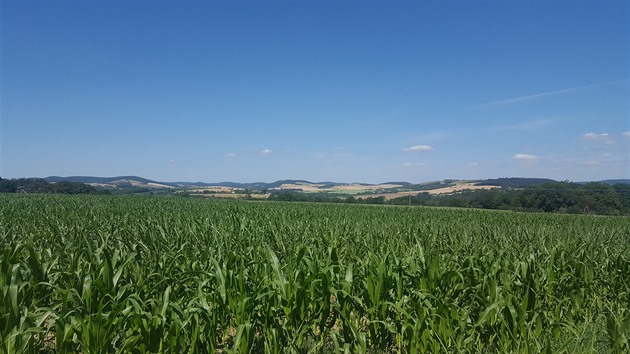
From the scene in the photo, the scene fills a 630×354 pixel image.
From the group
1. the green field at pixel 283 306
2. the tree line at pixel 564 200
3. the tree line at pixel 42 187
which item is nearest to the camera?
the green field at pixel 283 306

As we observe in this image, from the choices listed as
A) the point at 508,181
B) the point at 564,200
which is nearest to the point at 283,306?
the point at 564,200

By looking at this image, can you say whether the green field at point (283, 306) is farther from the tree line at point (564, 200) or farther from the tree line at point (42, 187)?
the tree line at point (42, 187)

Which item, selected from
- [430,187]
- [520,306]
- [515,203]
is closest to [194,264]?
[520,306]

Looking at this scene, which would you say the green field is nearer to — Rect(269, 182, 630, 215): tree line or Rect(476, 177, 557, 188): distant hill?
Rect(269, 182, 630, 215): tree line

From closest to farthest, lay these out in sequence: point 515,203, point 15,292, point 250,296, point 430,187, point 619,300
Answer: point 15,292, point 250,296, point 619,300, point 515,203, point 430,187

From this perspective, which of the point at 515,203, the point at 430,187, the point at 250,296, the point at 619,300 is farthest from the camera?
the point at 430,187

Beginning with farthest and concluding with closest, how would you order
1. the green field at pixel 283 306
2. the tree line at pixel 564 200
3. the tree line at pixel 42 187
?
1. the tree line at pixel 42 187
2. the tree line at pixel 564 200
3. the green field at pixel 283 306

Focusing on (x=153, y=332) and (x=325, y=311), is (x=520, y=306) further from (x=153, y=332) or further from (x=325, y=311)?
(x=153, y=332)

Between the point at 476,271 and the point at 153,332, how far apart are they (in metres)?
4.06

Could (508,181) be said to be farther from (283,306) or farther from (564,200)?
(283,306)

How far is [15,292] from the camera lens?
3.26m

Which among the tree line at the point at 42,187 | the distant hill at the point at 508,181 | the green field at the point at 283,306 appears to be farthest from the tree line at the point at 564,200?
the tree line at the point at 42,187

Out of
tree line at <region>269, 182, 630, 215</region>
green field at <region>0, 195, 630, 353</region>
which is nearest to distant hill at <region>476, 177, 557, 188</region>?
tree line at <region>269, 182, 630, 215</region>

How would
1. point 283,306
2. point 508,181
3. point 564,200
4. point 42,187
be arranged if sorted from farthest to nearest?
point 508,181 → point 42,187 → point 564,200 → point 283,306
